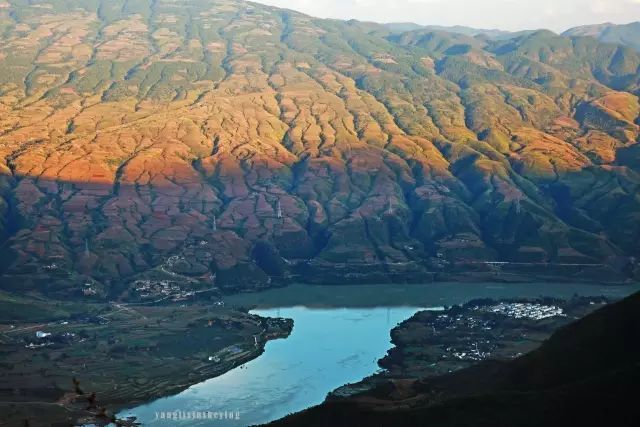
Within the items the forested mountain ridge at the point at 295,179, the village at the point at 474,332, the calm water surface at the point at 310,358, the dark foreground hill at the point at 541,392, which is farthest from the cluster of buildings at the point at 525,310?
the dark foreground hill at the point at 541,392

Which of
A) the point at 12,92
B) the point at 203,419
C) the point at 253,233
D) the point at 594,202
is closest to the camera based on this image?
the point at 203,419

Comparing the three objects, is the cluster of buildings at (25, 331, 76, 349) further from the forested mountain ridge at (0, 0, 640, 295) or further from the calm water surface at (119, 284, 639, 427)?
the forested mountain ridge at (0, 0, 640, 295)

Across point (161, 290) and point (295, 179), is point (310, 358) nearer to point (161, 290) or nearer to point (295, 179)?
point (161, 290)

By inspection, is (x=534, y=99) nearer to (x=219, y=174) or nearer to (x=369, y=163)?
(x=369, y=163)

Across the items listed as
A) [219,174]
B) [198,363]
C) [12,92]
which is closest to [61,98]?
[12,92]

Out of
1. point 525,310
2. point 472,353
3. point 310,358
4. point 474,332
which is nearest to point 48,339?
point 310,358

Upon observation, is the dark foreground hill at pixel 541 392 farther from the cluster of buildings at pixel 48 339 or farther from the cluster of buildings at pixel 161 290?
the cluster of buildings at pixel 161 290
